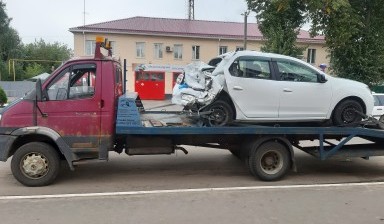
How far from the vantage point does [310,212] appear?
5555 mm

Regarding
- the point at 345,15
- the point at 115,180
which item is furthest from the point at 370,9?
the point at 115,180

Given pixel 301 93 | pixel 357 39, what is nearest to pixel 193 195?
pixel 301 93

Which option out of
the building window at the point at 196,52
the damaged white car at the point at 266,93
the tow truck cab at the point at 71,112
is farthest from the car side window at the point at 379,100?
the building window at the point at 196,52

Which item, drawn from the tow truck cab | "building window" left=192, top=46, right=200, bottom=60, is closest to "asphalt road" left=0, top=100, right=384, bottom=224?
the tow truck cab

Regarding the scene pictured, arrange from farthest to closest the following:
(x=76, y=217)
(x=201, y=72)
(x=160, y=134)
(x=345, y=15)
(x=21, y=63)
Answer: (x=21, y=63), (x=345, y=15), (x=201, y=72), (x=160, y=134), (x=76, y=217)

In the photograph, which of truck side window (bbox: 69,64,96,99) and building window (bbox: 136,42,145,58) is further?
building window (bbox: 136,42,145,58)

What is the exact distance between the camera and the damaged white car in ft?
24.4

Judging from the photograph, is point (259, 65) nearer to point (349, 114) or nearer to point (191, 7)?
point (349, 114)

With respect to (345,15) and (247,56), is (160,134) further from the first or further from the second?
(345,15)

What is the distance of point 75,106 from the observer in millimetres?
6836

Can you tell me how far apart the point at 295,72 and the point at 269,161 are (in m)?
1.75

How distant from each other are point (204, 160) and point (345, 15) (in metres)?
14.5

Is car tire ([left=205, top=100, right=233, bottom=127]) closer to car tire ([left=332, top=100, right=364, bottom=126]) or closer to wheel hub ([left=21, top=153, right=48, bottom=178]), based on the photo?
car tire ([left=332, top=100, right=364, bottom=126])

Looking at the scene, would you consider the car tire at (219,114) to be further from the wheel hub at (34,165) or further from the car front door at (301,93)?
the wheel hub at (34,165)
